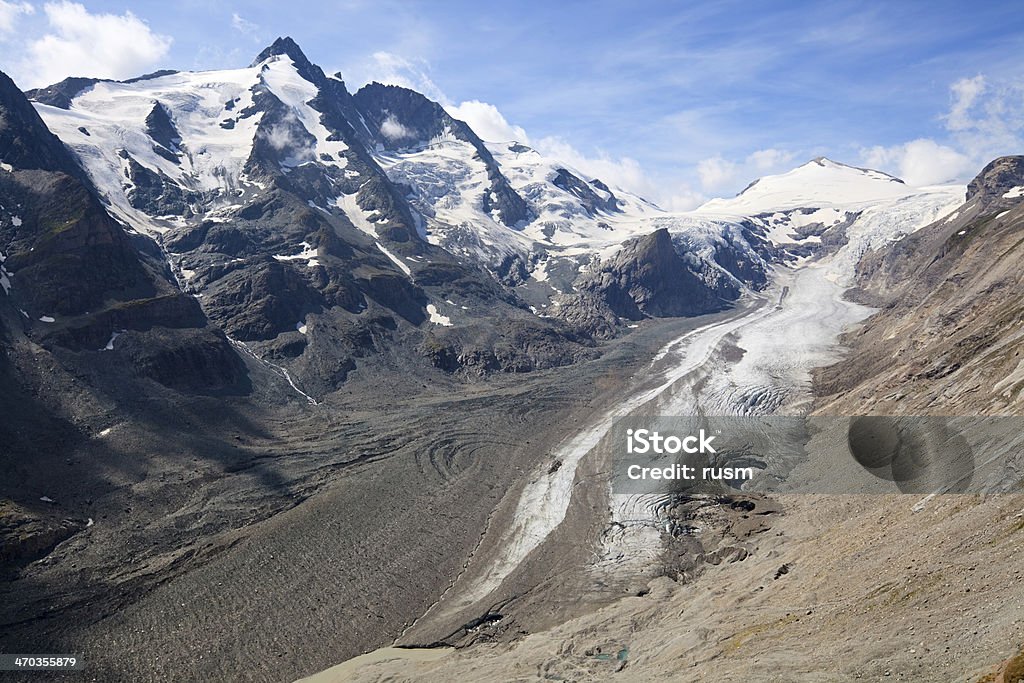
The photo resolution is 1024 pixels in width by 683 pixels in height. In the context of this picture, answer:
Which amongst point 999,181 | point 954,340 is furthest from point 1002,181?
point 954,340

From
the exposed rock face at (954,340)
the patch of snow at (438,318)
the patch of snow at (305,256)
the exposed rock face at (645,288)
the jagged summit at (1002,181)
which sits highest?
the jagged summit at (1002,181)

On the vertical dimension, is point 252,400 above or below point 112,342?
below

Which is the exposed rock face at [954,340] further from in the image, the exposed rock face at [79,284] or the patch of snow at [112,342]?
the patch of snow at [112,342]

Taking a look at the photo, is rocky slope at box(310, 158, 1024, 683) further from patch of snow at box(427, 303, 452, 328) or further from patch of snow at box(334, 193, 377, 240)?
patch of snow at box(334, 193, 377, 240)

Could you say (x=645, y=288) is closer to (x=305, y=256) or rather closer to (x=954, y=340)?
(x=305, y=256)

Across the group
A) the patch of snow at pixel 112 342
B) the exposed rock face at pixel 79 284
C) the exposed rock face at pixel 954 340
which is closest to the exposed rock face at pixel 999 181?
the exposed rock face at pixel 954 340

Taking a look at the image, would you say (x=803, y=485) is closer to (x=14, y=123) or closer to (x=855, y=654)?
(x=855, y=654)

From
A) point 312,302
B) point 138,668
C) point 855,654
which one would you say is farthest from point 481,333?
point 855,654

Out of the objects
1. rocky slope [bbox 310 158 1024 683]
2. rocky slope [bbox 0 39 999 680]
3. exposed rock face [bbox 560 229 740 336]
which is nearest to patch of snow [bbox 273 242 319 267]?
rocky slope [bbox 0 39 999 680]

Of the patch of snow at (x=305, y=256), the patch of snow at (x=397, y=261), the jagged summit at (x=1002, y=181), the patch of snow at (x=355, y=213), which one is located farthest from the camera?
the jagged summit at (x=1002, y=181)
